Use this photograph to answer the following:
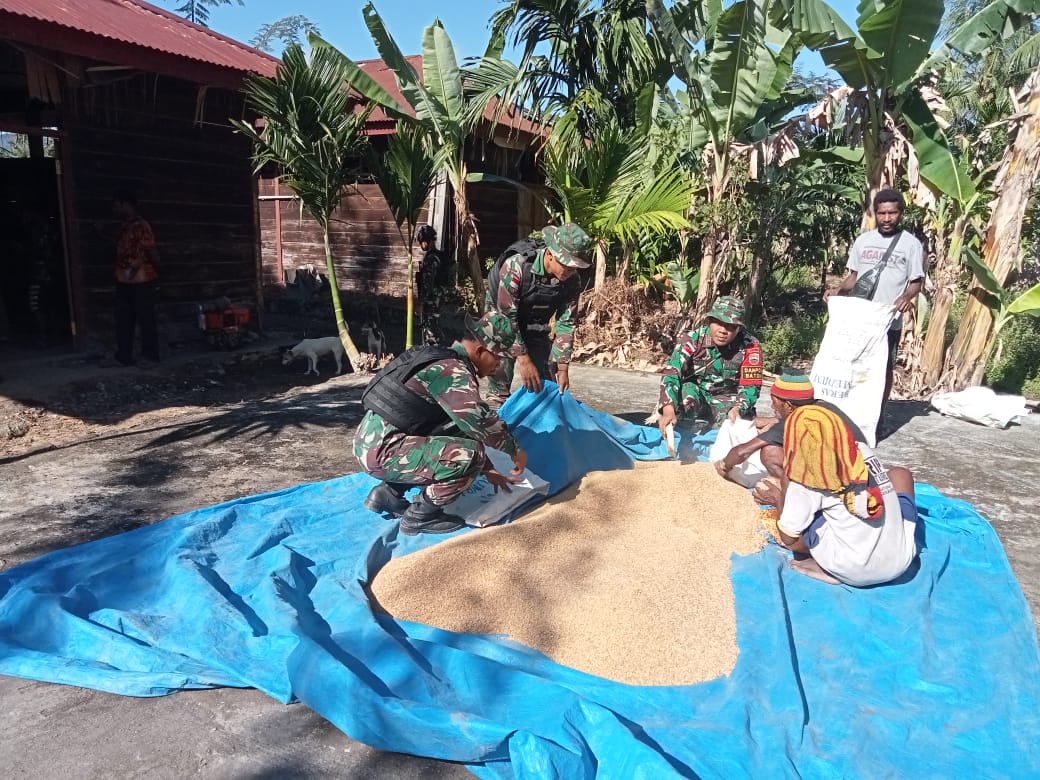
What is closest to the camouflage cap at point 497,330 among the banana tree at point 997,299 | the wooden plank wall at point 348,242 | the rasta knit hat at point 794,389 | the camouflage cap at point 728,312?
the camouflage cap at point 728,312

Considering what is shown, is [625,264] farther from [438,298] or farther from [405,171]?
[405,171]

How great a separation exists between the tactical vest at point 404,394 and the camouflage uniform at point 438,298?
441cm

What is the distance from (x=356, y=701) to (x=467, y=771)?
0.33 m

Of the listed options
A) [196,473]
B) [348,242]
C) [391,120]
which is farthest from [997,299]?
[348,242]

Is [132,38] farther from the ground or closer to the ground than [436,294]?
farther from the ground

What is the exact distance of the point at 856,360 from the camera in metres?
4.35

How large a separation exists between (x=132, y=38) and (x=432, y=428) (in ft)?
13.3

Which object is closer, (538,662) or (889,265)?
(538,662)

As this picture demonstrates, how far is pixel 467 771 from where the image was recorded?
74.0 inches

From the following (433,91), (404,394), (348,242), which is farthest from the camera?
(348,242)

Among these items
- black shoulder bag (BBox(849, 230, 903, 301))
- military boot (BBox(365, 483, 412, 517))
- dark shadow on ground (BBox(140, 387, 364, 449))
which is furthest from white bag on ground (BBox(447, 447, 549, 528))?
black shoulder bag (BBox(849, 230, 903, 301))

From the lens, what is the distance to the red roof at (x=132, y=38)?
4.55m

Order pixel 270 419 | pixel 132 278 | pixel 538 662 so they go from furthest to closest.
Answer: pixel 132 278
pixel 270 419
pixel 538 662

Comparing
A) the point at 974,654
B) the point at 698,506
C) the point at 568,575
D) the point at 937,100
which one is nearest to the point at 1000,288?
the point at 937,100
